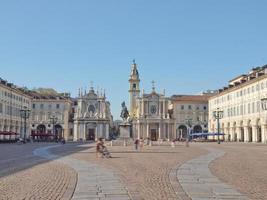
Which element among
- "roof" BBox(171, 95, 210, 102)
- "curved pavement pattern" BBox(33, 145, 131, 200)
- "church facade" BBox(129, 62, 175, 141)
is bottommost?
"curved pavement pattern" BBox(33, 145, 131, 200)

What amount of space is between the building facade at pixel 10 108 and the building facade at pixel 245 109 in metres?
47.2

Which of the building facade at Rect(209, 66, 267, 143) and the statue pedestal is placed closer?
the statue pedestal

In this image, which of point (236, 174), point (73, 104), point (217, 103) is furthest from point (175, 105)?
point (236, 174)

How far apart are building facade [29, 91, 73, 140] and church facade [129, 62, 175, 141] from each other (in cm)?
2118

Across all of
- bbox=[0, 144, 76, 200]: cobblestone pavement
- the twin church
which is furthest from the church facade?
bbox=[0, 144, 76, 200]: cobblestone pavement

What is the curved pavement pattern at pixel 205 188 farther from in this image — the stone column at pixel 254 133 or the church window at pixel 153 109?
the church window at pixel 153 109

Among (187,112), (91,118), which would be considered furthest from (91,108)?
(187,112)

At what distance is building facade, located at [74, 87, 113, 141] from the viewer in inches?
4904

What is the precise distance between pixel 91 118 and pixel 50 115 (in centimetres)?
1304

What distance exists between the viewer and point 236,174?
17.7m

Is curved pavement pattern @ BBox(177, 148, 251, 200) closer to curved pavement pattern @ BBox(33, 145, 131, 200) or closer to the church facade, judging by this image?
curved pavement pattern @ BBox(33, 145, 131, 200)

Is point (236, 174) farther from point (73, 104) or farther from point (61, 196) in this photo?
point (73, 104)

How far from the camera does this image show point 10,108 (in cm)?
9525

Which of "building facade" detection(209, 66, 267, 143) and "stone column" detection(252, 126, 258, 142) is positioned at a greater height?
"building facade" detection(209, 66, 267, 143)
